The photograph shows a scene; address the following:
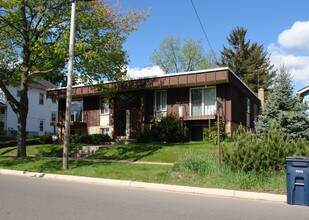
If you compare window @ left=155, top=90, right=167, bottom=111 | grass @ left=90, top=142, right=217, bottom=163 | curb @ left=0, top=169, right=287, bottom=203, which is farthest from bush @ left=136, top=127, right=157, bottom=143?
curb @ left=0, top=169, right=287, bottom=203

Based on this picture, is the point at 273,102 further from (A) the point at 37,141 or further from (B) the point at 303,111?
(A) the point at 37,141

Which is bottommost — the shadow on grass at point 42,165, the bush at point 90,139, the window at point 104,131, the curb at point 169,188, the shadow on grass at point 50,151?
the curb at point 169,188

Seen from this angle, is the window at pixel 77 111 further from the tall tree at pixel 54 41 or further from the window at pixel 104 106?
the tall tree at pixel 54 41

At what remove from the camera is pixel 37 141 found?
29.4 m

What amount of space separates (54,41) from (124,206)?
38.7 ft

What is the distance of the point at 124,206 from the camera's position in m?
8.43

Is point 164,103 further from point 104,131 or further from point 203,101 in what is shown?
point 104,131

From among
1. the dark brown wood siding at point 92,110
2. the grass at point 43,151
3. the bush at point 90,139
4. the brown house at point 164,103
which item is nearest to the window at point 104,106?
the brown house at point 164,103

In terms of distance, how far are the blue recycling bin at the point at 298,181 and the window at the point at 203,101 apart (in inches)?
611

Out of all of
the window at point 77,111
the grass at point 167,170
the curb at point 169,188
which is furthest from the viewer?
the window at point 77,111

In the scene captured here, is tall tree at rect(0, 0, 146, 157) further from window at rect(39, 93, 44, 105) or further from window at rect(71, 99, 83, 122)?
window at rect(39, 93, 44, 105)

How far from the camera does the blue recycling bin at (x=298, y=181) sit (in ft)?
29.9

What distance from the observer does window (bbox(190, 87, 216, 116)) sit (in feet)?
82.1

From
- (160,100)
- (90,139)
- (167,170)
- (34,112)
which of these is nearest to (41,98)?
(34,112)
